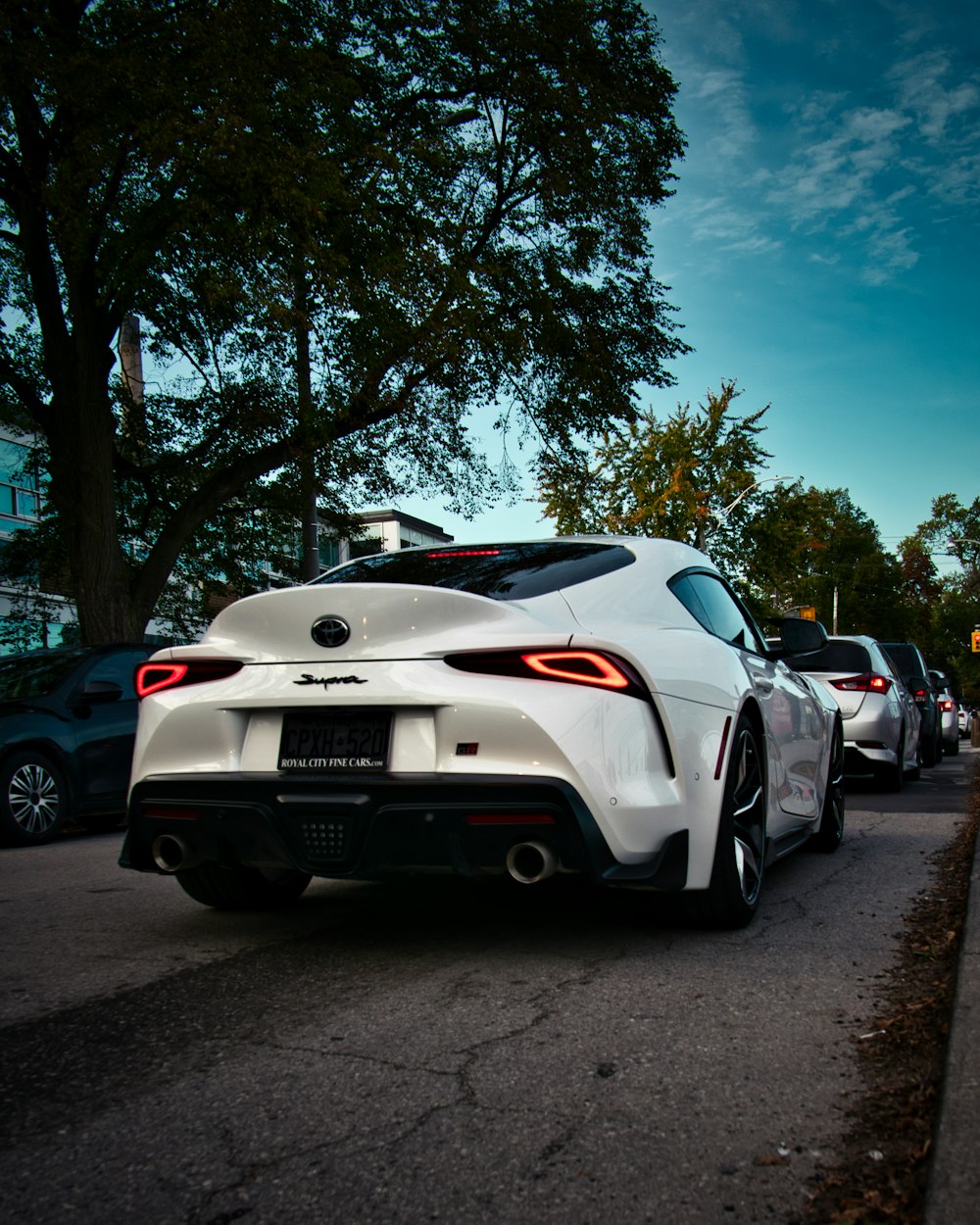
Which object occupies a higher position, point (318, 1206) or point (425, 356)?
point (425, 356)

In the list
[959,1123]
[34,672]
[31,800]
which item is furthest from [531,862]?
[34,672]

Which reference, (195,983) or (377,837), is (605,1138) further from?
(195,983)

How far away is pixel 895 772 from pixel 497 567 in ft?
27.2

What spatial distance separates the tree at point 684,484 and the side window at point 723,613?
74.4 ft

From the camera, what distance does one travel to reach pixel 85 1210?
2.12 meters

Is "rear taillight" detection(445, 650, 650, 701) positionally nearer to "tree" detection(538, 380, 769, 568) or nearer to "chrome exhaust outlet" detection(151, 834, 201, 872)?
"chrome exhaust outlet" detection(151, 834, 201, 872)

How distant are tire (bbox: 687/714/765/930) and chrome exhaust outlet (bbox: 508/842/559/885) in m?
0.70

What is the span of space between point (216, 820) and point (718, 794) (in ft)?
5.47

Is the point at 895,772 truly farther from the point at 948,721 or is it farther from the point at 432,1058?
the point at 948,721

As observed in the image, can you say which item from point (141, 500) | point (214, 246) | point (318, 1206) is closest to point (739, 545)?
point (141, 500)

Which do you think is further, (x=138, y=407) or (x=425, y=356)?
(x=138, y=407)

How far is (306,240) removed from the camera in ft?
44.8

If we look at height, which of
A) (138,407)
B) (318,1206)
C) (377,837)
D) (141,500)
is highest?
(138,407)

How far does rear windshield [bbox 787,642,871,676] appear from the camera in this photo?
1126cm
